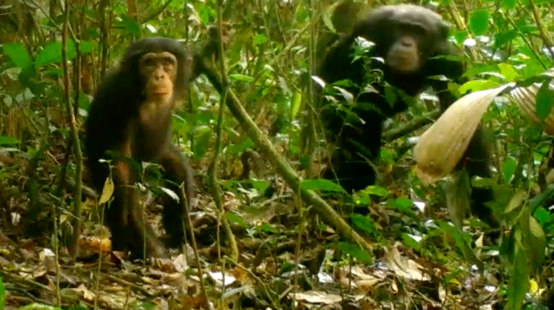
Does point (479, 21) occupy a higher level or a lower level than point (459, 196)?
higher

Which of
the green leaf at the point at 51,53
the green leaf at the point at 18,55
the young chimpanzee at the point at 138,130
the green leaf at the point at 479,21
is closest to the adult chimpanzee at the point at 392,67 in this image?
the young chimpanzee at the point at 138,130

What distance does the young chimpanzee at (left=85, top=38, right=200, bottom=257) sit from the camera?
5427 mm

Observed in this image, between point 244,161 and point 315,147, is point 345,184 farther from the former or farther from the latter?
point 315,147

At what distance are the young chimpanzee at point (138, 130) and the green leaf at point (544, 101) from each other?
309 cm

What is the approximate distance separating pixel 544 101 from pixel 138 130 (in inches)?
154

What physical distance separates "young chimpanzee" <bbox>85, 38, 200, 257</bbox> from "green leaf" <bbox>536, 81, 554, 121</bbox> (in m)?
3.09

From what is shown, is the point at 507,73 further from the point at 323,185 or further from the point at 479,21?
the point at 479,21

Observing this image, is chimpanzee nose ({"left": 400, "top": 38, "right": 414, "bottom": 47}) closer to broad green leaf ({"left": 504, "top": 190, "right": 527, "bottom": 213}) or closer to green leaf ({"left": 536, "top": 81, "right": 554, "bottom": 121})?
broad green leaf ({"left": 504, "top": 190, "right": 527, "bottom": 213})

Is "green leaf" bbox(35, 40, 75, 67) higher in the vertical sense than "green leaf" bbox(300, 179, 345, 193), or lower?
higher

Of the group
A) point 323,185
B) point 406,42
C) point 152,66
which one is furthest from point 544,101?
point 406,42

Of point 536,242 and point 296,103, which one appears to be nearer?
point 536,242

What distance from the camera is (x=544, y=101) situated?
2.57 m

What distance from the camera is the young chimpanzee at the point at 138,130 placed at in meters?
5.43

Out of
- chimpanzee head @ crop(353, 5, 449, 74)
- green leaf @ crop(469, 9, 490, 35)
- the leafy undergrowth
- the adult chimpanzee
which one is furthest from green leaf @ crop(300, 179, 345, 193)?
chimpanzee head @ crop(353, 5, 449, 74)
